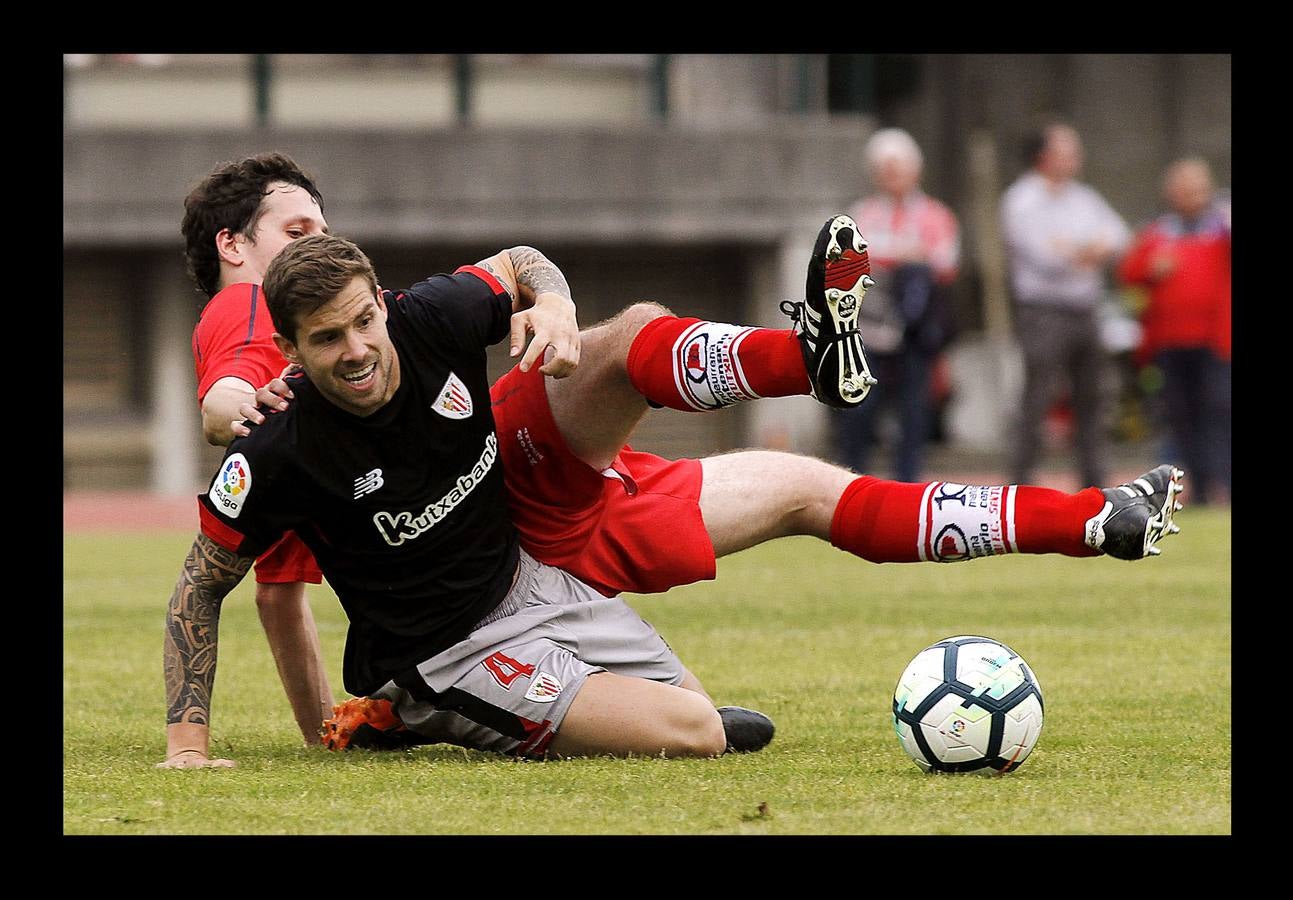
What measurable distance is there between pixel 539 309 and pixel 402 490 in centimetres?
65

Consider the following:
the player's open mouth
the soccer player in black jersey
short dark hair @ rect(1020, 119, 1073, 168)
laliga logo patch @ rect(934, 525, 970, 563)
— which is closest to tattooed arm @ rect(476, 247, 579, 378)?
the soccer player in black jersey

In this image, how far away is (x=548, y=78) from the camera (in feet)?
66.9

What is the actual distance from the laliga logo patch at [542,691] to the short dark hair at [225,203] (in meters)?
1.80

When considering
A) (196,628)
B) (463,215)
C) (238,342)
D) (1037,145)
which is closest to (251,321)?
(238,342)

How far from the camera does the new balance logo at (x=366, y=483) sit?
524 centimetres

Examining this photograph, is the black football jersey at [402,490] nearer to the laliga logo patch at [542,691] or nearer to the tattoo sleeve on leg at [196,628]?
the tattoo sleeve on leg at [196,628]

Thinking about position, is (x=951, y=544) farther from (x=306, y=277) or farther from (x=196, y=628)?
(x=196, y=628)

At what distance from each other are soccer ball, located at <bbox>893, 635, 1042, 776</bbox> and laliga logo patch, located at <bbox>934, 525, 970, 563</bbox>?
1.05 feet

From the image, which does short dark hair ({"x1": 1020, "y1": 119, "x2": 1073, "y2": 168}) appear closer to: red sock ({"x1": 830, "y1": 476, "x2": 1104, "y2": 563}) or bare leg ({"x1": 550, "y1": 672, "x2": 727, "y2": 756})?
red sock ({"x1": 830, "y1": 476, "x2": 1104, "y2": 563})

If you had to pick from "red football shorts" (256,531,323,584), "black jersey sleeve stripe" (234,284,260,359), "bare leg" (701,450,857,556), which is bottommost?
"red football shorts" (256,531,323,584)

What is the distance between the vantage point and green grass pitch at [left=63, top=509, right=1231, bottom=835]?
447 centimetres

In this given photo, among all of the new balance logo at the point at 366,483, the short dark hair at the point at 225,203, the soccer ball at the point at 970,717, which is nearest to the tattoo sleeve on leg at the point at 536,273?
the new balance logo at the point at 366,483

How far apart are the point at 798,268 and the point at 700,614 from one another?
1099 centimetres

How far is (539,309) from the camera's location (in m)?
5.29
